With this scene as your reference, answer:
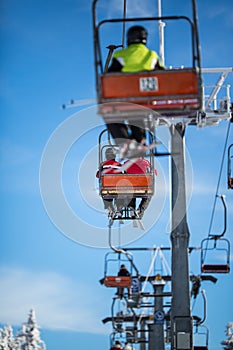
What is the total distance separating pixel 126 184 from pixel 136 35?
4.96m

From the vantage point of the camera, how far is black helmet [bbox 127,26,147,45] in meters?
8.34

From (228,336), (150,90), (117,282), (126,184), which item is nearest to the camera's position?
(150,90)

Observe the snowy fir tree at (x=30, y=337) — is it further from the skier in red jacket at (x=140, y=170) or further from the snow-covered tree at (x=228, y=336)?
the skier in red jacket at (x=140, y=170)

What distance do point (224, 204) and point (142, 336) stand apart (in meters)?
15.9

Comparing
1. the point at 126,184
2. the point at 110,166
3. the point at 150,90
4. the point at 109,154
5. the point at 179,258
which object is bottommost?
the point at 150,90

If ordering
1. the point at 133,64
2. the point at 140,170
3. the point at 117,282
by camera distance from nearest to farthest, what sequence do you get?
the point at 133,64
the point at 140,170
the point at 117,282

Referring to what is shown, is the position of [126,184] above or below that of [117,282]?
below

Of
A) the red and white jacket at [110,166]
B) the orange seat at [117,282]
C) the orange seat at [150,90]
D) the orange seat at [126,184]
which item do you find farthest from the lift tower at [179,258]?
the orange seat at [150,90]

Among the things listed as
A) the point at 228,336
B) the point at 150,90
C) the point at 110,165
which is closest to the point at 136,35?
the point at 150,90

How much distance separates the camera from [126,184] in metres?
13.1

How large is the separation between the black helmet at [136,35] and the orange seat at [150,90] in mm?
442

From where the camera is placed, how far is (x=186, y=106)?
8.07 metres

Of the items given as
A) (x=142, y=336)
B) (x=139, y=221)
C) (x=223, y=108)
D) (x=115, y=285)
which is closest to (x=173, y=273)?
(x=139, y=221)

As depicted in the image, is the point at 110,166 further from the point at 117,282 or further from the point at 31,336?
the point at 31,336
